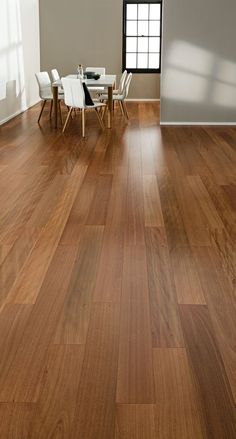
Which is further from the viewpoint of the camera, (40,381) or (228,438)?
(40,381)

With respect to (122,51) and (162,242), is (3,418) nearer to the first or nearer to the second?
(162,242)

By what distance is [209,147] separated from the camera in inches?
273

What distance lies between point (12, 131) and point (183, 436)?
22.5 feet

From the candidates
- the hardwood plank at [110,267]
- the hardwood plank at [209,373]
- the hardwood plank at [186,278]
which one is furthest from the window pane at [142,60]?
the hardwood plank at [209,373]

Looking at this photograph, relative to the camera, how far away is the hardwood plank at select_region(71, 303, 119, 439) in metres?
1.77

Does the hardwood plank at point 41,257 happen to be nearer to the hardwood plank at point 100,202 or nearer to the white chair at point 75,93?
the hardwood plank at point 100,202

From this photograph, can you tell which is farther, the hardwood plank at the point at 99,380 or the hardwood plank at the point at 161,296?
the hardwood plank at the point at 161,296

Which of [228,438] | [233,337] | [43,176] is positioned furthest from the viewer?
[43,176]

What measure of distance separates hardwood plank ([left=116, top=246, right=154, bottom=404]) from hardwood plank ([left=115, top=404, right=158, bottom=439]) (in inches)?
1.3

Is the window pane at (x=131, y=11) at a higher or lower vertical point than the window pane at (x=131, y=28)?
higher

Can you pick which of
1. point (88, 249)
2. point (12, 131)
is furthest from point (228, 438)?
point (12, 131)

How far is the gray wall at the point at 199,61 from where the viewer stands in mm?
8188

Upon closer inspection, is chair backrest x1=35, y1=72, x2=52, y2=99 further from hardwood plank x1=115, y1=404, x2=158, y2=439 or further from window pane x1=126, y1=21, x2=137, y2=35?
hardwood plank x1=115, y1=404, x2=158, y2=439

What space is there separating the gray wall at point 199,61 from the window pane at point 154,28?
3801mm
